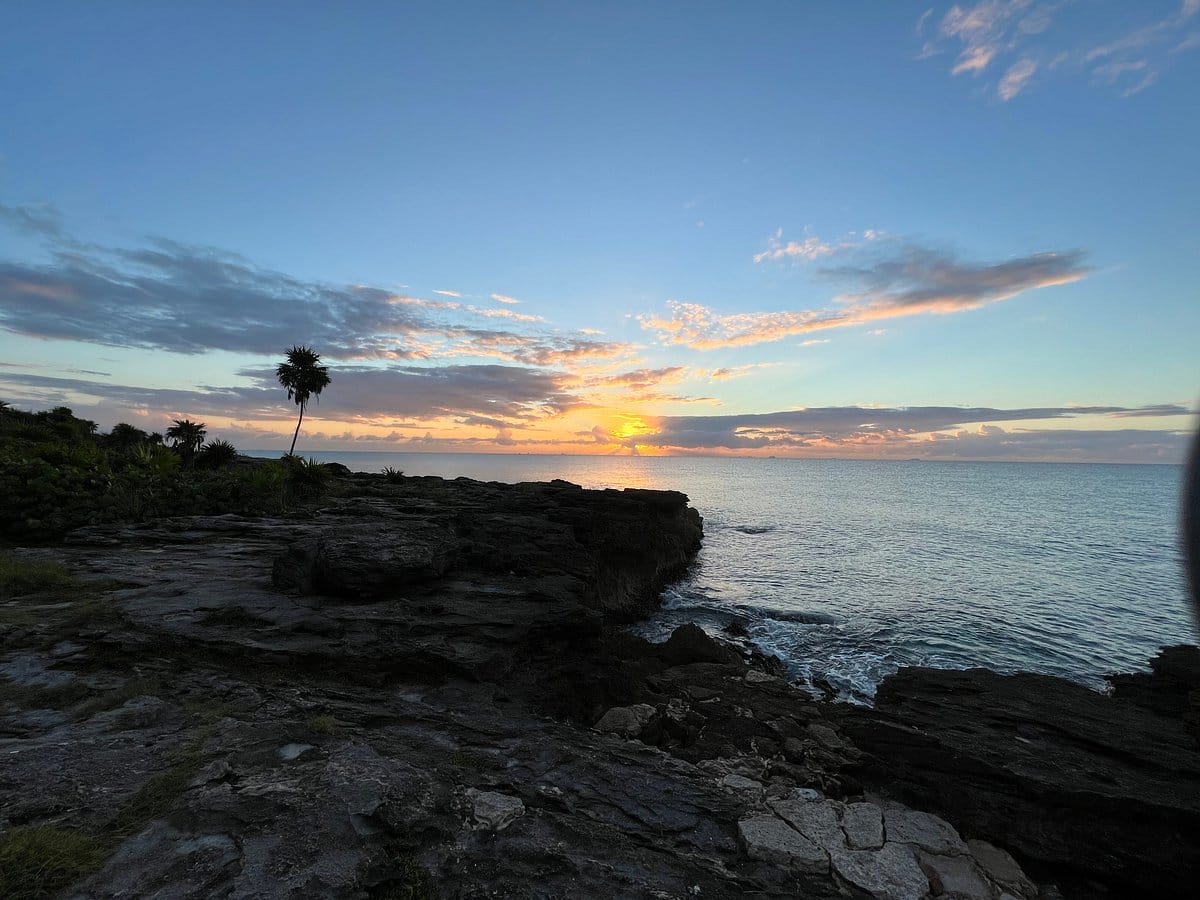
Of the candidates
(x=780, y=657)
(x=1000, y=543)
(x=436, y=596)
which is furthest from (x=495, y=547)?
(x=1000, y=543)

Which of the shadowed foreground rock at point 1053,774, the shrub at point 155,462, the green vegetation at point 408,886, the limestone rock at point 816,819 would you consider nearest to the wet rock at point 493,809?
the green vegetation at point 408,886

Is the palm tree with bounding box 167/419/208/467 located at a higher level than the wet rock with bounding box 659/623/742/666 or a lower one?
higher

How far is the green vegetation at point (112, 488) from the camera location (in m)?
15.7

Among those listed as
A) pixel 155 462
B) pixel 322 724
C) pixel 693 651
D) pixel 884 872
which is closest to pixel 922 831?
pixel 884 872

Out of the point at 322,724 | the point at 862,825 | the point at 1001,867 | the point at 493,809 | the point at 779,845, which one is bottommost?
the point at 1001,867

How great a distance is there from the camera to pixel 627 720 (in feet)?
37.0

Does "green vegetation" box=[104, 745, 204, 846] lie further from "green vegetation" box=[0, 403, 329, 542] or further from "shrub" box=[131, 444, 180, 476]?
"shrub" box=[131, 444, 180, 476]

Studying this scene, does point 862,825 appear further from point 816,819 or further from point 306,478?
point 306,478

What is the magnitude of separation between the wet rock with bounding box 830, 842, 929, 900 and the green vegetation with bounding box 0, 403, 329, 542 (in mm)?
17013

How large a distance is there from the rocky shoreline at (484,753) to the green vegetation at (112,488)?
78.7 inches

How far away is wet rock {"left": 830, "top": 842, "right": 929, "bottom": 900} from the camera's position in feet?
22.3

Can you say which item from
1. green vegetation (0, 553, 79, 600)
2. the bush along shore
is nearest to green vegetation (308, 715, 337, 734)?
the bush along shore

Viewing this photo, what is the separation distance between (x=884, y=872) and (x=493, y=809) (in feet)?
17.6

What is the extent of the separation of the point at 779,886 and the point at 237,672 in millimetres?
9057
